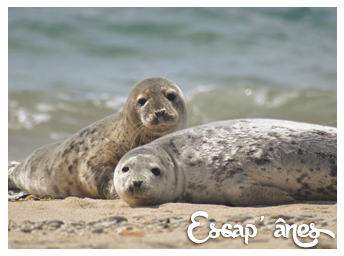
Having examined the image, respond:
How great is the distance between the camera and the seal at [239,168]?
4.96 metres

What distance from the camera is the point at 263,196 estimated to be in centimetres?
489

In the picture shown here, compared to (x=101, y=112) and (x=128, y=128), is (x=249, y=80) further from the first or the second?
(x=128, y=128)

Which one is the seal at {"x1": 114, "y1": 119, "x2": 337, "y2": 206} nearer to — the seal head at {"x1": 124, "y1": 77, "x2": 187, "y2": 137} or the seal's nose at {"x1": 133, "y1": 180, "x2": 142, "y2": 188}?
the seal's nose at {"x1": 133, "y1": 180, "x2": 142, "y2": 188}

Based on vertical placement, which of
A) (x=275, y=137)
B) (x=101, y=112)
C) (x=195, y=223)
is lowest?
(x=195, y=223)

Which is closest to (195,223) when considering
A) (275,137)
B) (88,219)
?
(88,219)

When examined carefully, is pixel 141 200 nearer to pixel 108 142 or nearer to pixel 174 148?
pixel 174 148

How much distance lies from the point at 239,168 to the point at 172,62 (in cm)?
1214

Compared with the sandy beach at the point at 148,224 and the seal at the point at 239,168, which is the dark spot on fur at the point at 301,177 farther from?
the sandy beach at the point at 148,224

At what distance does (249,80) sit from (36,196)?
9.20m

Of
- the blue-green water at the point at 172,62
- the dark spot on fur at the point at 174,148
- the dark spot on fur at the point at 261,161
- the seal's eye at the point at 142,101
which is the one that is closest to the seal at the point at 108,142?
the seal's eye at the point at 142,101

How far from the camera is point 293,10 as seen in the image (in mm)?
19438

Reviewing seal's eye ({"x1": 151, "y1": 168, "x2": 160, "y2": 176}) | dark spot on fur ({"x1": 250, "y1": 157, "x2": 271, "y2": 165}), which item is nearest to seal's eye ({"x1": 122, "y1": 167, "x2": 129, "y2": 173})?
seal's eye ({"x1": 151, "y1": 168, "x2": 160, "y2": 176})

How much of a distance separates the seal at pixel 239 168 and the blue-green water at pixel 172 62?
558cm

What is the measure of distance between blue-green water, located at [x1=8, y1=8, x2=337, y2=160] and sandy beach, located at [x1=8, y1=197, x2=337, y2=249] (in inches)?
230
